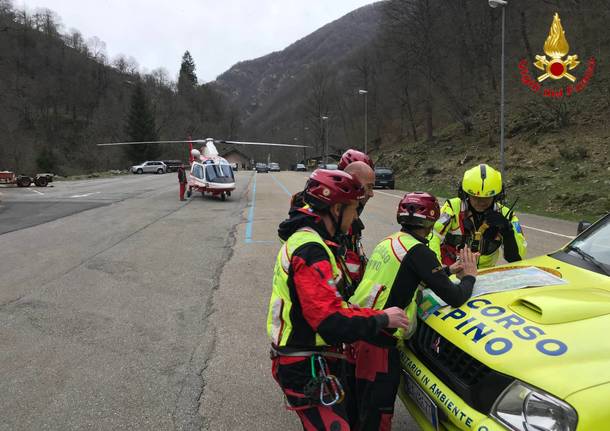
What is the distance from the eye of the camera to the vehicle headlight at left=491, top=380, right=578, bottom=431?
1839mm

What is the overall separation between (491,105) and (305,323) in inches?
1462

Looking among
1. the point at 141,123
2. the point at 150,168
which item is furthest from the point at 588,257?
the point at 141,123

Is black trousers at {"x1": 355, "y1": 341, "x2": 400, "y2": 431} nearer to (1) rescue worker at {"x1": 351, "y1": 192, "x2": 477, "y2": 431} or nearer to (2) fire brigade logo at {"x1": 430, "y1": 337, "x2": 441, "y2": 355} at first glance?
(1) rescue worker at {"x1": 351, "y1": 192, "x2": 477, "y2": 431}

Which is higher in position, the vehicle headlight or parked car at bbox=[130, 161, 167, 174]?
Answer: the vehicle headlight

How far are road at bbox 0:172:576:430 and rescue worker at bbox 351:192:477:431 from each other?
2.90ft

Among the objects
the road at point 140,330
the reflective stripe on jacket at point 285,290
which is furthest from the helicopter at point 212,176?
the reflective stripe on jacket at point 285,290

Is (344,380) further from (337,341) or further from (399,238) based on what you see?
(399,238)

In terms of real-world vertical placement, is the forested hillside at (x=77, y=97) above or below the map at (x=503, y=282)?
above

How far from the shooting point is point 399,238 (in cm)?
274

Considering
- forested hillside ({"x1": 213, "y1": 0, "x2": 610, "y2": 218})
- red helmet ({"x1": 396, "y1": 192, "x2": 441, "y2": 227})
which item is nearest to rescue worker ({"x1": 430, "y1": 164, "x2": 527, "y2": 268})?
red helmet ({"x1": 396, "y1": 192, "x2": 441, "y2": 227})

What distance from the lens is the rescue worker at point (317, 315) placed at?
7.04ft

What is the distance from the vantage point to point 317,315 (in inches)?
84.4

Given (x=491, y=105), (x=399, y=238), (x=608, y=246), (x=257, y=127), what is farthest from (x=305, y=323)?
(x=257, y=127)

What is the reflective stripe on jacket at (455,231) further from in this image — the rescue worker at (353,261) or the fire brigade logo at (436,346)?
the fire brigade logo at (436,346)
